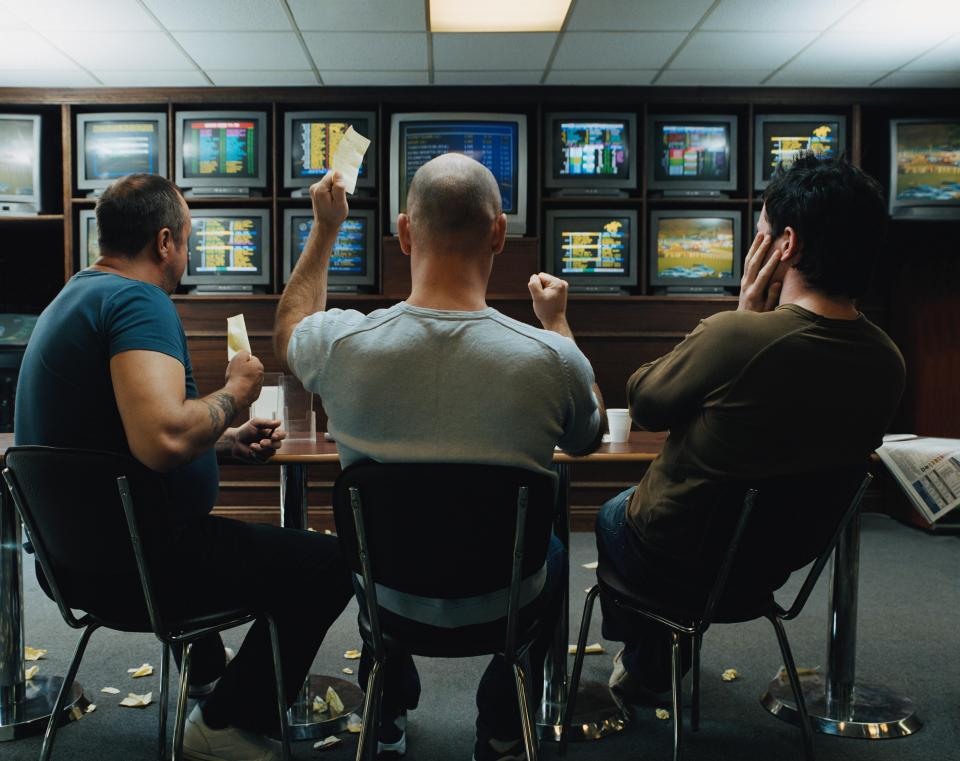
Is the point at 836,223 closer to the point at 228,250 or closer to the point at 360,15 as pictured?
the point at 360,15

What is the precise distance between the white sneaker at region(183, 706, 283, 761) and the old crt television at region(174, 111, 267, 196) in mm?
3444

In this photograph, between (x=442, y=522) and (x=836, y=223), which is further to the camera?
(x=836, y=223)

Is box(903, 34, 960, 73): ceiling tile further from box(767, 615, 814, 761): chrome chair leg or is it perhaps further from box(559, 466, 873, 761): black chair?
box(767, 615, 814, 761): chrome chair leg

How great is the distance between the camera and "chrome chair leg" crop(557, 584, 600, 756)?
1.71 meters

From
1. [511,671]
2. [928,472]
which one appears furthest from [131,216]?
[928,472]

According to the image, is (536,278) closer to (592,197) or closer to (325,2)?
(325,2)

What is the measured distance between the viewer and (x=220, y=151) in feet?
14.7

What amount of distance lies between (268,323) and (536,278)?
10.2ft

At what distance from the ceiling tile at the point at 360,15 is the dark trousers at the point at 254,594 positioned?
264cm

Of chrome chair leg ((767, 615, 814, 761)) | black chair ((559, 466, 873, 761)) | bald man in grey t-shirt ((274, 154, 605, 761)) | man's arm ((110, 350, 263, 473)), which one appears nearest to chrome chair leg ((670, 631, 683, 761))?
black chair ((559, 466, 873, 761))

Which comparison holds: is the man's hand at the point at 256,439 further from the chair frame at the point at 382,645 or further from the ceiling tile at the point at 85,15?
the ceiling tile at the point at 85,15

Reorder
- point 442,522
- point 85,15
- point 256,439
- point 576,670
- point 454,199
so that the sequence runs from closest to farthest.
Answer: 1. point 442,522
2. point 454,199
3. point 576,670
4. point 256,439
5. point 85,15

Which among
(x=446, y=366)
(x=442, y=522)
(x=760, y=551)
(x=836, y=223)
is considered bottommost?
(x=760, y=551)

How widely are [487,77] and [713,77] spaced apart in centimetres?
126
